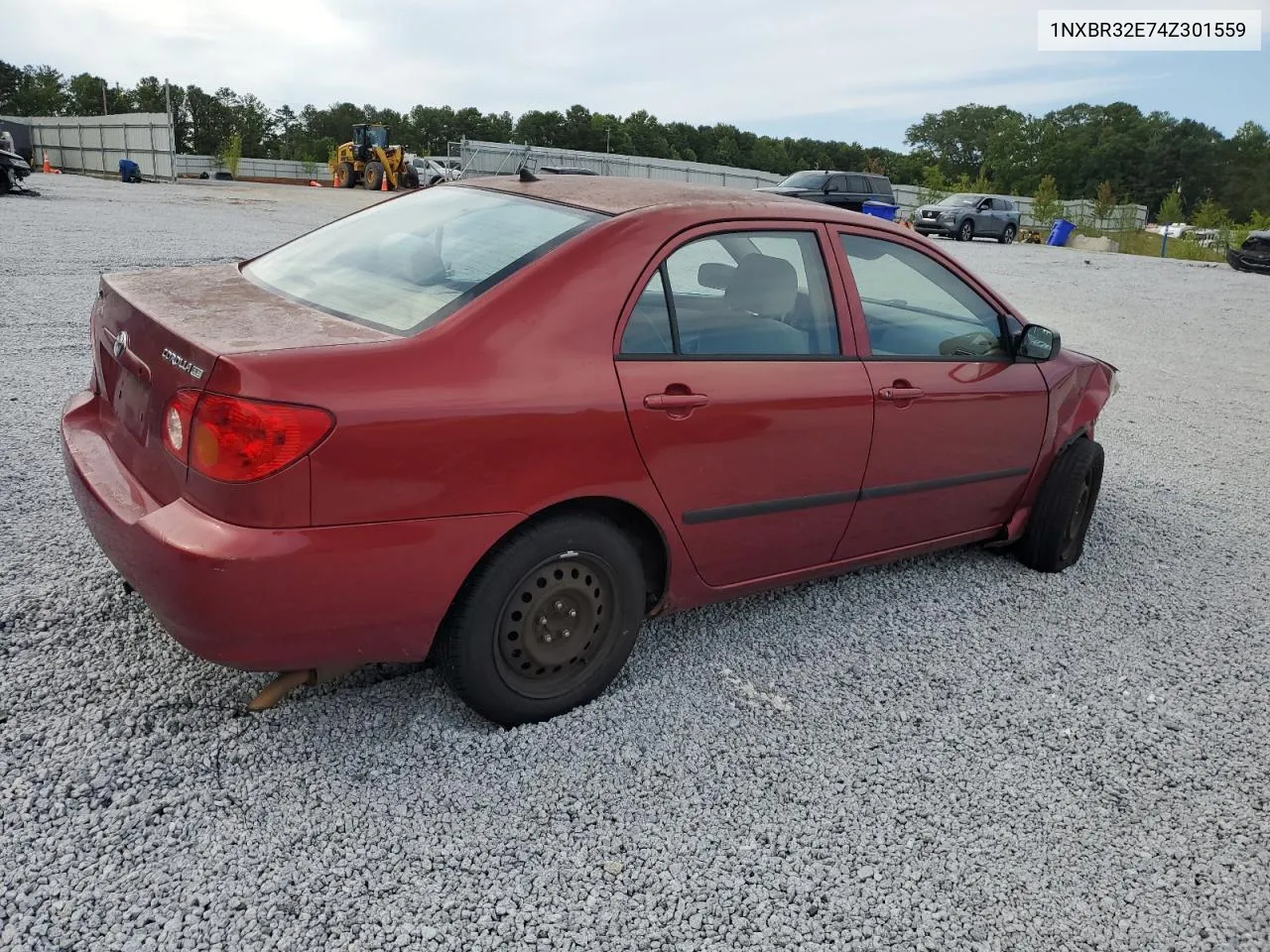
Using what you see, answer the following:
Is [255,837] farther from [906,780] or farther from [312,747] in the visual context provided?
[906,780]

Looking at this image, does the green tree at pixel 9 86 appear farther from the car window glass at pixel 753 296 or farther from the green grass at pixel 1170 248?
the car window glass at pixel 753 296

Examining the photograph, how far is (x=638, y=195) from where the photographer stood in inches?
126

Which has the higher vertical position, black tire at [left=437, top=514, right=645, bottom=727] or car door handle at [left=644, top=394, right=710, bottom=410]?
car door handle at [left=644, top=394, right=710, bottom=410]

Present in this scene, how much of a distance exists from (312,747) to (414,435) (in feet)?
3.09

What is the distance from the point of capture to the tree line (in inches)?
3361

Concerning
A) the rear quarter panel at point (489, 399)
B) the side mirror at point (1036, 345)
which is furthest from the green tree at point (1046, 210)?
the rear quarter panel at point (489, 399)

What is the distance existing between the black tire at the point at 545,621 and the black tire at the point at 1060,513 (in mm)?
2173

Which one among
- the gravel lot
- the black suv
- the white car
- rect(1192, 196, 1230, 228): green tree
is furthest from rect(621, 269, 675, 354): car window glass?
rect(1192, 196, 1230, 228): green tree

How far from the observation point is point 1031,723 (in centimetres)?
312

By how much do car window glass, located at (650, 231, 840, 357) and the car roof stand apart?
0.10 metres

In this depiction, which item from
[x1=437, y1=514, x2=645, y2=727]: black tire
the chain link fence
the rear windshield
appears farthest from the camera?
the chain link fence

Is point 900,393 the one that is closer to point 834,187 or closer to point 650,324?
point 650,324

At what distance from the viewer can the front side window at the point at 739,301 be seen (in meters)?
2.93

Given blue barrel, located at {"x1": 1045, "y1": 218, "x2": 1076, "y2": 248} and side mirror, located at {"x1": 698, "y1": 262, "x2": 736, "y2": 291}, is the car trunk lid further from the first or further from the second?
blue barrel, located at {"x1": 1045, "y1": 218, "x2": 1076, "y2": 248}
